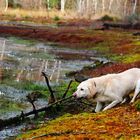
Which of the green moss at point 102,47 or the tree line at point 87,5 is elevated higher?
the green moss at point 102,47

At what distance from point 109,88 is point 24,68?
56.7 ft

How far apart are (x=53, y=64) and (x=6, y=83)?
10751 mm

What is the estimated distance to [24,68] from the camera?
3158 centimetres

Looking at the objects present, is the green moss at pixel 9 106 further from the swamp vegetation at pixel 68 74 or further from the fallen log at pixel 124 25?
the fallen log at pixel 124 25

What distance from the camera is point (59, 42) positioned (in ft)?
184

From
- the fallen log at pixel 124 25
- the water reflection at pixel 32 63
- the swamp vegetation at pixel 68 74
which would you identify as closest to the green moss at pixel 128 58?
the swamp vegetation at pixel 68 74

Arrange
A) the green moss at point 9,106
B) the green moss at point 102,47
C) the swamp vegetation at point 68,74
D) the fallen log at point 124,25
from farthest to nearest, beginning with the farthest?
1. the fallen log at point 124,25
2. the green moss at point 102,47
3. the green moss at point 9,106
4. the swamp vegetation at point 68,74

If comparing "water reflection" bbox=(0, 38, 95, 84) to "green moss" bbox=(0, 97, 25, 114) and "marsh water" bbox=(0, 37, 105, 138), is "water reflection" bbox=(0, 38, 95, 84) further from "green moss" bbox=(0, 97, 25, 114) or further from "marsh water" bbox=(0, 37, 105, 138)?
"green moss" bbox=(0, 97, 25, 114)

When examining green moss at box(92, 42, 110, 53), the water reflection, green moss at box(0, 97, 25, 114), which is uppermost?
green moss at box(0, 97, 25, 114)

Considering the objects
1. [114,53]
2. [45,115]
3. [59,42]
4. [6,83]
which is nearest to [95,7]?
[59,42]

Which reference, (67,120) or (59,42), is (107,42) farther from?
(67,120)

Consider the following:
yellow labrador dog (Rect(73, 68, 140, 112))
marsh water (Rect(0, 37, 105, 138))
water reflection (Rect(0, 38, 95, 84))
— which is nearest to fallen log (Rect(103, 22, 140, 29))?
marsh water (Rect(0, 37, 105, 138))

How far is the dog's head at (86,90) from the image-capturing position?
14.3m

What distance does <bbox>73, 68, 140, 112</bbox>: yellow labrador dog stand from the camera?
14414 mm
